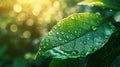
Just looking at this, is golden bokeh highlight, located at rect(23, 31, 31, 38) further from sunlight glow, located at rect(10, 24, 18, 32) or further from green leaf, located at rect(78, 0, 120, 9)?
green leaf, located at rect(78, 0, 120, 9)

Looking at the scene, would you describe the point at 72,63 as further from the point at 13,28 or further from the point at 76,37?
the point at 13,28

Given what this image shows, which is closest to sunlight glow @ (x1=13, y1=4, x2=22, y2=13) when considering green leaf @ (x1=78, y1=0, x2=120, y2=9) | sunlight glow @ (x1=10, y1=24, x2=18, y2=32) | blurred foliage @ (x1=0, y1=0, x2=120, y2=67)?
blurred foliage @ (x1=0, y1=0, x2=120, y2=67)

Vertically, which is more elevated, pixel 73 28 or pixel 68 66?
pixel 73 28

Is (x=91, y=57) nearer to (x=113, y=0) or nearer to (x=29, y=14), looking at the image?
(x=113, y=0)

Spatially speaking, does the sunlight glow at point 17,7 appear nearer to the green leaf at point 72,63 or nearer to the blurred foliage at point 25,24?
the blurred foliage at point 25,24

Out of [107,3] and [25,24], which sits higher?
[107,3]

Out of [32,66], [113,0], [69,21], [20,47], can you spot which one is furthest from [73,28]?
[20,47]

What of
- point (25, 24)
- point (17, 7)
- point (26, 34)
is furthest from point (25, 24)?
point (17, 7)

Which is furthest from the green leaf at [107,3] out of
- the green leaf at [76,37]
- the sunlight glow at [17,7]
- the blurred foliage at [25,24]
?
the sunlight glow at [17,7]
